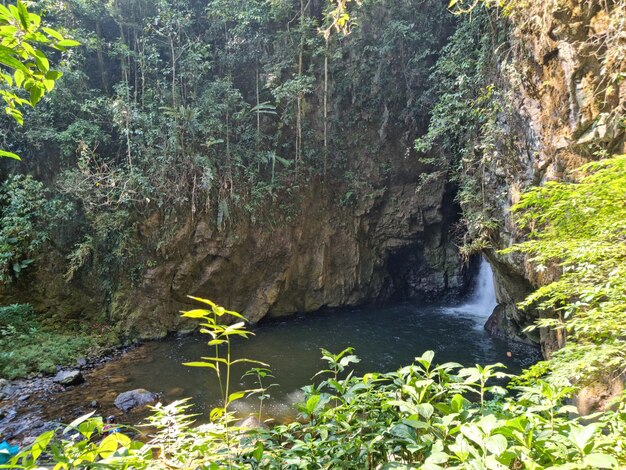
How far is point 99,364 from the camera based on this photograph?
796cm

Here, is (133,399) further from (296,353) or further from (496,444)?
(496,444)

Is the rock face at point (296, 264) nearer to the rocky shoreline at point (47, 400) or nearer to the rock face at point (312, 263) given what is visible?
the rock face at point (312, 263)

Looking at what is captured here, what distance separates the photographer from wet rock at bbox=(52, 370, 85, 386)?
6977 millimetres

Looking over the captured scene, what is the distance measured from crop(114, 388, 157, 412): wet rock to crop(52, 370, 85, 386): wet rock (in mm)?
1295

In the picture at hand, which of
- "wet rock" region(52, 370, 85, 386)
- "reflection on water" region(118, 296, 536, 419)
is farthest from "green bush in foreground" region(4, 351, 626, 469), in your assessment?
"wet rock" region(52, 370, 85, 386)

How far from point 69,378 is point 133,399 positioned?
5.56 feet

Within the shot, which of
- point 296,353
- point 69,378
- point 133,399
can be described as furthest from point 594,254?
point 69,378

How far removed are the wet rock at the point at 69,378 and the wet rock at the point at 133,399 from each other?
1.30 metres

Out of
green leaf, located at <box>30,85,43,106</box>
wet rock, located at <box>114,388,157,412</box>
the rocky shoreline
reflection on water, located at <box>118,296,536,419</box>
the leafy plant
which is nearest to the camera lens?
green leaf, located at <box>30,85,43,106</box>

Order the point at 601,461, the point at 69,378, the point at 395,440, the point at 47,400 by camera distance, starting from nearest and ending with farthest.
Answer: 1. the point at 601,461
2. the point at 395,440
3. the point at 47,400
4. the point at 69,378

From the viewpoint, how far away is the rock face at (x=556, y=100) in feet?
15.3

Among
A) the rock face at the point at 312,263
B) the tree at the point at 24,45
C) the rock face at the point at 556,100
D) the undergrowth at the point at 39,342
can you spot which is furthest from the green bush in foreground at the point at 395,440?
the rock face at the point at 312,263

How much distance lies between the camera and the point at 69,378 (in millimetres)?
7012

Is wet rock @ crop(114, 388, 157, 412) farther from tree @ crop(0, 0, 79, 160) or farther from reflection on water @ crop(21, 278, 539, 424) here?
tree @ crop(0, 0, 79, 160)
